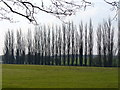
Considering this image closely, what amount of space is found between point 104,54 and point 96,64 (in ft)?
4.83

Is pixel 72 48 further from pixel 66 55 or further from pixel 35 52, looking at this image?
pixel 35 52

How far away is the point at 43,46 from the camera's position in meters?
36.2

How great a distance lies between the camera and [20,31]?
40500 millimetres

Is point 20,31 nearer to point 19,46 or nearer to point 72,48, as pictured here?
point 19,46

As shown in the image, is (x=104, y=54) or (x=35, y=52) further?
(x=35, y=52)

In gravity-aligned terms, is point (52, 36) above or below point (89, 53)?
above

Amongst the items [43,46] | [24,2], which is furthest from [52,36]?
[24,2]

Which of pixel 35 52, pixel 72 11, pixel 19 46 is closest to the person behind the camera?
pixel 72 11

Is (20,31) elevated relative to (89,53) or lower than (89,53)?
elevated

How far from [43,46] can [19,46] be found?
205 inches

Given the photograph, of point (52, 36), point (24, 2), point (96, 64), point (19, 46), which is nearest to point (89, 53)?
point (96, 64)

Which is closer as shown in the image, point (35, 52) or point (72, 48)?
point (72, 48)

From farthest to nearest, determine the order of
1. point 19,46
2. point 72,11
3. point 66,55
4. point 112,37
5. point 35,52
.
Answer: point 19,46 → point 35,52 → point 66,55 → point 112,37 → point 72,11

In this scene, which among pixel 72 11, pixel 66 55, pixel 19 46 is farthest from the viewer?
pixel 19 46
